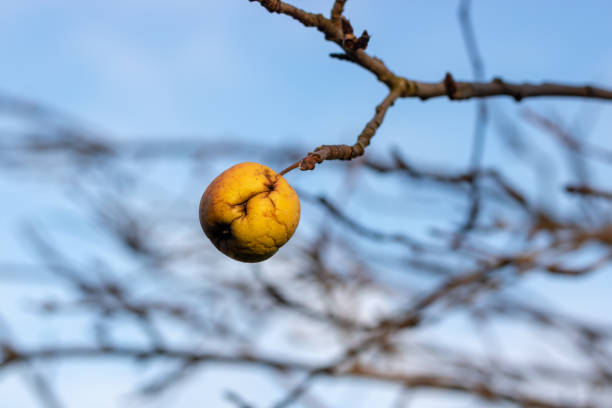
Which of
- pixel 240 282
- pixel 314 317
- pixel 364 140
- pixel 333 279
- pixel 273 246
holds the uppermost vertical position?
pixel 240 282

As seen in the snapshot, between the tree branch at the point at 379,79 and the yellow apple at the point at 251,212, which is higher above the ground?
the tree branch at the point at 379,79

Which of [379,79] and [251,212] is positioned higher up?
[379,79]

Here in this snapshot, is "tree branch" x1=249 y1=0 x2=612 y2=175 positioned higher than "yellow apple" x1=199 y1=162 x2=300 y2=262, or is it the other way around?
"tree branch" x1=249 y1=0 x2=612 y2=175

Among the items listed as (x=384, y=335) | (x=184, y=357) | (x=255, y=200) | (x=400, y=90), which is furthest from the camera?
(x=184, y=357)

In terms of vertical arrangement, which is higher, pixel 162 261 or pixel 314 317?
pixel 162 261

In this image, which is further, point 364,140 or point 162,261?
point 162,261

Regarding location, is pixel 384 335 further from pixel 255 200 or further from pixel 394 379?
pixel 255 200

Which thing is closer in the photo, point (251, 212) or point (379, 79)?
point (251, 212)

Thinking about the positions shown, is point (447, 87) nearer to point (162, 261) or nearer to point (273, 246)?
point (273, 246)

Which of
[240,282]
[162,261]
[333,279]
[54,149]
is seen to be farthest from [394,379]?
[54,149]

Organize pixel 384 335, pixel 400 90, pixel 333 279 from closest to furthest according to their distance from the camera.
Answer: pixel 400 90
pixel 384 335
pixel 333 279
